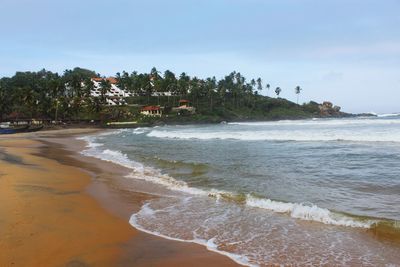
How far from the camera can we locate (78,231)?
7199mm

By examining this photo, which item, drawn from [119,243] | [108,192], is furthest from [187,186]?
[119,243]

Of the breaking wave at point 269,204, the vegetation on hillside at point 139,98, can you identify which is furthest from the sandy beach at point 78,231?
the vegetation on hillside at point 139,98

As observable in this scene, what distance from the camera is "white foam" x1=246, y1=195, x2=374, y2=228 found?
307 inches

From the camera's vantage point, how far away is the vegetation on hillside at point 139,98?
83.1m

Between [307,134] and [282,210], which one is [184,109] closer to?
[307,134]

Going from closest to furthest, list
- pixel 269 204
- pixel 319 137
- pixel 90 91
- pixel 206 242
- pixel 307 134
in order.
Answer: pixel 206 242
pixel 269 204
pixel 319 137
pixel 307 134
pixel 90 91

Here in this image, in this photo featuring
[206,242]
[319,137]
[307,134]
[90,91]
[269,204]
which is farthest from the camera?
[90,91]

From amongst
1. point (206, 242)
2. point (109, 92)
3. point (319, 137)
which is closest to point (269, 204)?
point (206, 242)

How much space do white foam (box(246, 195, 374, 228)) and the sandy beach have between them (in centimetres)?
302

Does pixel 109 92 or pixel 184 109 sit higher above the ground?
pixel 109 92

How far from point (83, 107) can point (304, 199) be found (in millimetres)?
84499

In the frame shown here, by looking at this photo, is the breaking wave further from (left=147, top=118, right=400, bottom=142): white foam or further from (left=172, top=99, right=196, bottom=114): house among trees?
(left=172, top=99, right=196, bottom=114): house among trees

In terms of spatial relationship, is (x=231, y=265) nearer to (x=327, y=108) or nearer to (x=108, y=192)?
(x=108, y=192)

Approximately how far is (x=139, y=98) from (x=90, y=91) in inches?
838
